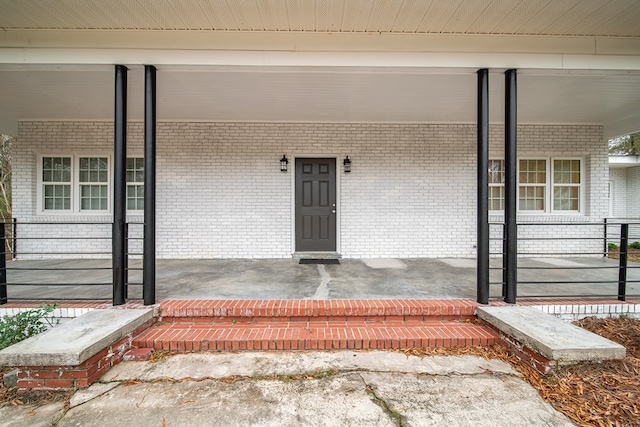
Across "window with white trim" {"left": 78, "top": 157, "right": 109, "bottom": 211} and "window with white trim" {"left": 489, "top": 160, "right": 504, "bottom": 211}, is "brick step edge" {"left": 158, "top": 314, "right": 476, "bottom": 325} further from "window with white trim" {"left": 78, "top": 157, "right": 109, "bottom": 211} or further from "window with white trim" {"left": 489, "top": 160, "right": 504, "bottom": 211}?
"window with white trim" {"left": 78, "top": 157, "right": 109, "bottom": 211}

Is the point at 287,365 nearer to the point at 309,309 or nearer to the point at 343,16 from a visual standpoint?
the point at 309,309

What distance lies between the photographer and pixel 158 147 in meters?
5.20

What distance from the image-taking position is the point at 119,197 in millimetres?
2713

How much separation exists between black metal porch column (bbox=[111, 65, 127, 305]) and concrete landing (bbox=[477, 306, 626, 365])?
3.53 meters

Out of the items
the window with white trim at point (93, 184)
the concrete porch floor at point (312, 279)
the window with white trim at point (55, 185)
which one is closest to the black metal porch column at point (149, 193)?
the concrete porch floor at point (312, 279)

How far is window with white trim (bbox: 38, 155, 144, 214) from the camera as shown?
5281 millimetres

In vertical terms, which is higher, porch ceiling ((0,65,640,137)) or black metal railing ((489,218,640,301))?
porch ceiling ((0,65,640,137))

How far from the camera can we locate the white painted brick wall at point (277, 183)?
5207 millimetres

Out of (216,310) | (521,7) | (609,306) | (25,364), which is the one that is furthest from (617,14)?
(25,364)

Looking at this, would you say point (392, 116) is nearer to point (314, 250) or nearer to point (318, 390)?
point (314, 250)

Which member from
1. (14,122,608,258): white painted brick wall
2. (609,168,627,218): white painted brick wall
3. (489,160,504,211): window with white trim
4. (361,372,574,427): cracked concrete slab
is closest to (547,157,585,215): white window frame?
(489,160,504,211): window with white trim

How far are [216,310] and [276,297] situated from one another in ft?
1.99

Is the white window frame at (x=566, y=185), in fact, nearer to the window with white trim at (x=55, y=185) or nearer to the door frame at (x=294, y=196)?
the door frame at (x=294, y=196)

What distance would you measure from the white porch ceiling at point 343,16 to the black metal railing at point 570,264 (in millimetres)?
1919
